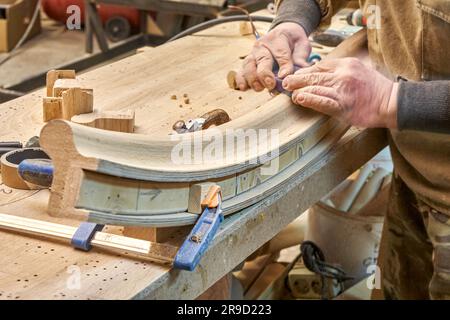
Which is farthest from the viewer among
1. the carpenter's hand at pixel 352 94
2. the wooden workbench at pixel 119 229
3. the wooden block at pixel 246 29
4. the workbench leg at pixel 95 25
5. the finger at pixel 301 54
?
the workbench leg at pixel 95 25

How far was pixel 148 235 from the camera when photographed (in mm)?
1001

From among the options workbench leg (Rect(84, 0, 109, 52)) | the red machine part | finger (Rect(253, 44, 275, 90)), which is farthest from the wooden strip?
the red machine part

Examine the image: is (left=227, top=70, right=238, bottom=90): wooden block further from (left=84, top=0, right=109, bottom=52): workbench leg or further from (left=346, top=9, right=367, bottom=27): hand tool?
(left=84, top=0, right=109, bottom=52): workbench leg

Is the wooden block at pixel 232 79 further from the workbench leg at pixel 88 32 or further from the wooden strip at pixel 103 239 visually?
the workbench leg at pixel 88 32

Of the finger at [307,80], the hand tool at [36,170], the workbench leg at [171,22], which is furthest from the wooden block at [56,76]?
the workbench leg at [171,22]

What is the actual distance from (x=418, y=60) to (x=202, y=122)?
1.42ft

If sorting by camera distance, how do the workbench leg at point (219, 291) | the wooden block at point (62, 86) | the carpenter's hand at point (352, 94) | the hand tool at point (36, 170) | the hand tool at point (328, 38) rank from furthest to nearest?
the hand tool at point (328, 38) < the workbench leg at point (219, 291) < the wooden block at point (62, 86) < the carpenter's hand at point (352, 94) < the hand tool at point (36, 170)

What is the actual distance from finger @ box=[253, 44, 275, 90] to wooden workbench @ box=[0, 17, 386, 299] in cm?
10

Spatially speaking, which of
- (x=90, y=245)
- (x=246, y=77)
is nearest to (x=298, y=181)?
(x=246, y=77)

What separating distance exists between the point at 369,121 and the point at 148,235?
0.46 m

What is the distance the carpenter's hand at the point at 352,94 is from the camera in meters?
1.18

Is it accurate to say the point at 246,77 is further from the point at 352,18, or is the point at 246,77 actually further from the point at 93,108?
the point at 352,18

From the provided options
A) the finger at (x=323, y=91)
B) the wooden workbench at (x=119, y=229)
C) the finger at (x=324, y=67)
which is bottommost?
the wooden workbench at (x=119, y=229)

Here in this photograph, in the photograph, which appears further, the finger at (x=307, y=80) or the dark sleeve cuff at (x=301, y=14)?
the dark sleeve cuff at (x=301, y=14)
